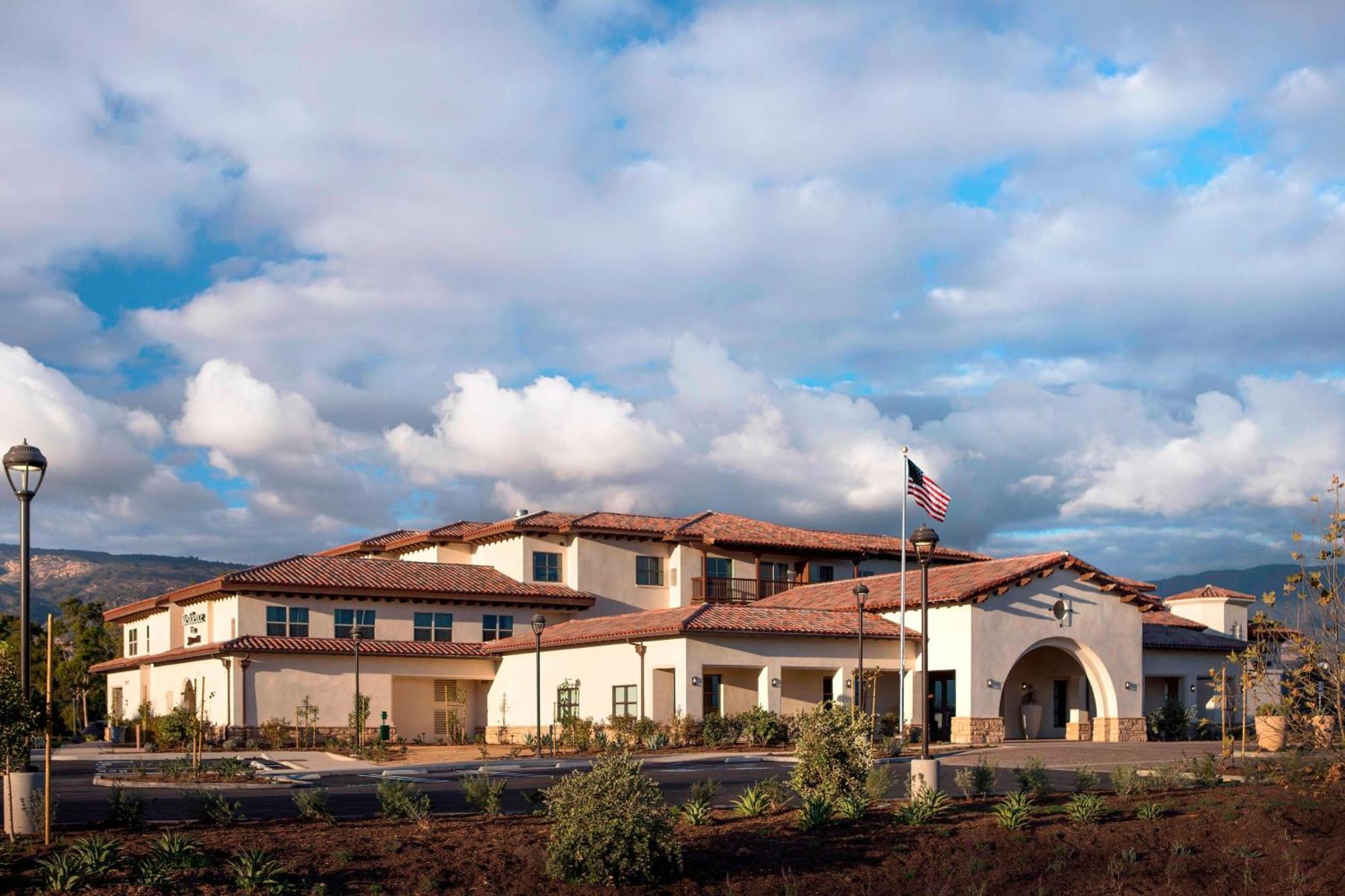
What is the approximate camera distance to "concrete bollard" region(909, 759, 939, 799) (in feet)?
59.3

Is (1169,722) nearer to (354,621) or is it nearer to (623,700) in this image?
(623,700)

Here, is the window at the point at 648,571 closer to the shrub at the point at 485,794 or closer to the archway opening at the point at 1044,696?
the archway opening at the point at 1044,696

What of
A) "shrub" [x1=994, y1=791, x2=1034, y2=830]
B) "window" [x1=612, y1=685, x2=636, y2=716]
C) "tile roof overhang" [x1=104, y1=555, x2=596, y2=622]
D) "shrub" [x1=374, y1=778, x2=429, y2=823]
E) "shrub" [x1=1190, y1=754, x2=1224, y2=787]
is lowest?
"window" [x1=612, y1=685, x2=636, y2=716]

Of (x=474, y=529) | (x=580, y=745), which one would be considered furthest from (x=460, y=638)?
(x=580, y=745)

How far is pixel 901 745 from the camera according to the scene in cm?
3462

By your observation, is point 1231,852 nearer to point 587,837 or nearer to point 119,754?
point 587,837

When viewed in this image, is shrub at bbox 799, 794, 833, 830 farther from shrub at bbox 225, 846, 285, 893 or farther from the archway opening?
the archway opening

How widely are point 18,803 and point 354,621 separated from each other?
105 ft

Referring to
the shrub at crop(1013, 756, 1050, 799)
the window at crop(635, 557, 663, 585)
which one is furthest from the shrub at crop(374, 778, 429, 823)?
the window at crop(635, 557, 663, 585)

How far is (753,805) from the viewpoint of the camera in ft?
57.8

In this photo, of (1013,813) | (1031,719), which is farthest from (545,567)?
(1013,813)

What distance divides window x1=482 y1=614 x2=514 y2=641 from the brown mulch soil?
32396 mm

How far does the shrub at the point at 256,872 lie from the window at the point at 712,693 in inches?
1105

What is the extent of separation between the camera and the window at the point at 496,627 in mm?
49312
